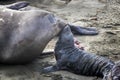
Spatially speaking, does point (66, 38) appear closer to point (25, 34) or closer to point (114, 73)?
point (25, 34)

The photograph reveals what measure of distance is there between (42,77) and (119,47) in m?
1.48

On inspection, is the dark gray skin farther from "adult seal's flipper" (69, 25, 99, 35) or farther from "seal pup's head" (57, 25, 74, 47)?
"adult seal's flipper" (69, 25, 99, 35)

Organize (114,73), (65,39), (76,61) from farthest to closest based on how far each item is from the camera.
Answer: (65,39)
(76,61)
(114,73)

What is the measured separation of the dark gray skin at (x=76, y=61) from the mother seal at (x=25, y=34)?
7.2 inches

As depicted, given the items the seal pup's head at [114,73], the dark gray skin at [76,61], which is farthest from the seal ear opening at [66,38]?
the seal pup's head at [114,73]

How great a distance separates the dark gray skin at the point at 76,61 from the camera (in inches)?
204

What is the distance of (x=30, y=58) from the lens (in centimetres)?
554

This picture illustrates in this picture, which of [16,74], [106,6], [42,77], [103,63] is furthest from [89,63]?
[106,6]

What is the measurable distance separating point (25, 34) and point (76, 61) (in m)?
0.78

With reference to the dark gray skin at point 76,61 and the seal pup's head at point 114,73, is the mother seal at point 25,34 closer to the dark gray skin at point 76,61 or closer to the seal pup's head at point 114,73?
the dark gray skin at point 76,61

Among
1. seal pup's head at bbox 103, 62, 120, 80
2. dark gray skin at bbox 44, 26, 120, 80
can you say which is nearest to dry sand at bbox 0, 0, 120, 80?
dark gray skin at bbox 44, 26, 120, 80

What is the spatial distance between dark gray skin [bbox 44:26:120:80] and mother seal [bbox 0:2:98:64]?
0.18m

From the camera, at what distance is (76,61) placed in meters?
5.32

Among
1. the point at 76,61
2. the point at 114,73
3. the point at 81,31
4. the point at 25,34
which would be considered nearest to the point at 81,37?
the point at 81,31
